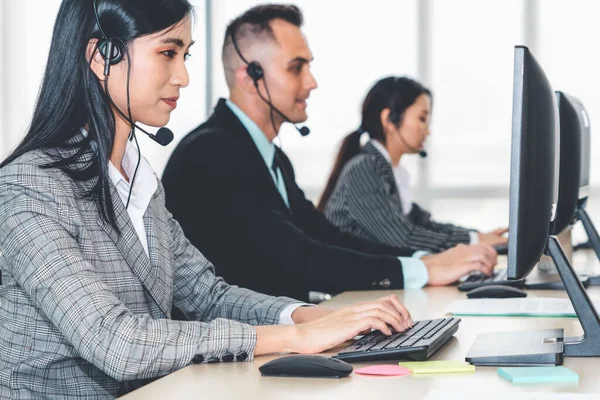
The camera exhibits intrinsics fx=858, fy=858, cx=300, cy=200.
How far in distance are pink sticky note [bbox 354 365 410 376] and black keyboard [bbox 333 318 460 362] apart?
0.04 metres

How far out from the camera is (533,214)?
1.20m

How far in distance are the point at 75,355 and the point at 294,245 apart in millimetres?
810

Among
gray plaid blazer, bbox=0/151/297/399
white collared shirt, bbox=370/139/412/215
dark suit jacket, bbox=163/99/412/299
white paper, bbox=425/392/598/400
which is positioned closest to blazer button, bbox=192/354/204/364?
gray plaid blazer, bbox=0/151/297/399

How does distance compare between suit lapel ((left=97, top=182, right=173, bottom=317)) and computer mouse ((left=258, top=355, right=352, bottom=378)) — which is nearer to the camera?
computer mouse ((left=258, top=355, right=352, bottom=378))

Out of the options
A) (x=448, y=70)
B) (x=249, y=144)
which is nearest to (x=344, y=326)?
(x=249, y=144)

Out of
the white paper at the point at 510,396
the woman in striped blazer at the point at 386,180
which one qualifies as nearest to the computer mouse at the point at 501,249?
the woman in striped blazer at the point at 386,180

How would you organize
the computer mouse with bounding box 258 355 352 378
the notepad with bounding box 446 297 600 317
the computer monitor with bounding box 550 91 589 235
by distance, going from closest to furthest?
the computer mouse with bounding box 258 355 352 378
the notepad with bounding box 446 297 600 317
the computer monitor with bounding box 550 91 589 235

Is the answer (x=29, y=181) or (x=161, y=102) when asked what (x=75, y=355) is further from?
(x=161, y=102)

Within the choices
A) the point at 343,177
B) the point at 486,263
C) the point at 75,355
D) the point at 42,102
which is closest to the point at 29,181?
the point at 42,102

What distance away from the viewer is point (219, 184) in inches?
83.3

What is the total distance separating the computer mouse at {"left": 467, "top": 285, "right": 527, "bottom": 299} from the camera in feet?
6.27

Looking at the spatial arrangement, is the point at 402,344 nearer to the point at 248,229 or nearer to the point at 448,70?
the point at 248,229

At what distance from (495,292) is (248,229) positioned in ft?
1.98

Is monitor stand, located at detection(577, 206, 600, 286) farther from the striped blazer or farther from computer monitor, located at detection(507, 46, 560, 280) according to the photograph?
computer monitor, located at detection(507, 46, 560, 280)
